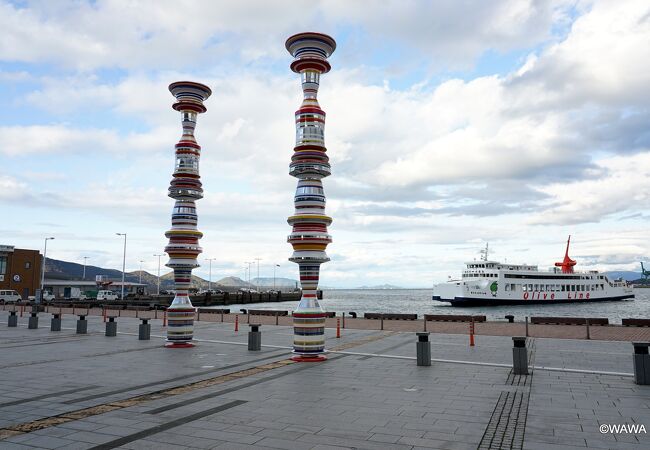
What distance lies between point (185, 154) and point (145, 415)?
574 inches

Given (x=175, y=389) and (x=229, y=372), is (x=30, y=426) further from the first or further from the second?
(x=229, y=372)

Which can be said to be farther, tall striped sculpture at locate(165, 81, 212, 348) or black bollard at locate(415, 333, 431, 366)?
tall striped sculpture at locate(165, 81, 212, 348)

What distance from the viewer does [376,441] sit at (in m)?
8.02

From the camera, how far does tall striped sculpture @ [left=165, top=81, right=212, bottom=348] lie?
2122 centimetres

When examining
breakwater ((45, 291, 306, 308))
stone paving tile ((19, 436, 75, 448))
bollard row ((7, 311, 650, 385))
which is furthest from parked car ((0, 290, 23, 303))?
stone paving tile ((19, 436, 75, 448))

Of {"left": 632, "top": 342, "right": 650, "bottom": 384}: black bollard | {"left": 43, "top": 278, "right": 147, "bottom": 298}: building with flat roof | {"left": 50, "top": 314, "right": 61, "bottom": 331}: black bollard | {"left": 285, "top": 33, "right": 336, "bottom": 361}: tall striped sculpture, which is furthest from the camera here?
{"left": 43, "top": 278, "right": 147, "bottom": 298}: building with flat roof

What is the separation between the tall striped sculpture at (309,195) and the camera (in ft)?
56.6

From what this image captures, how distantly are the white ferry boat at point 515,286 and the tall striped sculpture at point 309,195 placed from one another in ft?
222

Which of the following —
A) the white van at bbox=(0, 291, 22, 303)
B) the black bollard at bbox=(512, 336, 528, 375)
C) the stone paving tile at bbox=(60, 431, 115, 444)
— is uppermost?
the white van at bbox=(0, 291, 22, 303)

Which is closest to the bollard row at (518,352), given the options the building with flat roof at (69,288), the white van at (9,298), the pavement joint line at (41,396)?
the pavement joint line at (41,396)

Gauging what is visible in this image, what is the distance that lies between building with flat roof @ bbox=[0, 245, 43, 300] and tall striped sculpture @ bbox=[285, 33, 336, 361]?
7575 cm

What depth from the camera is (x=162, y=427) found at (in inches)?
351

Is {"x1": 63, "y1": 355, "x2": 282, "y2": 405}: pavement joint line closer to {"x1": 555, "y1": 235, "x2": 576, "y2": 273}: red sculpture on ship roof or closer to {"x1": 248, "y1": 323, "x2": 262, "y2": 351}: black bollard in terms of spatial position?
{"x1": 248, "y1": 323, "x2": 262, "y2": 351}: black bollard

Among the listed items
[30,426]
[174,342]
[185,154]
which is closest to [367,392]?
[30,426]
